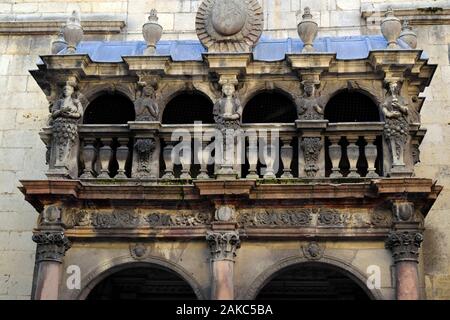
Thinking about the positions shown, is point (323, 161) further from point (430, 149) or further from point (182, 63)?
point (430, 149)

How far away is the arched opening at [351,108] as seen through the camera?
1538 centimetres

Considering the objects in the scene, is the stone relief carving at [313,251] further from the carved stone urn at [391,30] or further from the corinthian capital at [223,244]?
the carved stone urn at [391,30]

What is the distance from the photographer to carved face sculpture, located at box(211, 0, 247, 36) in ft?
49.9

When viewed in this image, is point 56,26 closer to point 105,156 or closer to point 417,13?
point 105,156

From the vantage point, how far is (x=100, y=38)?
64.0 ft

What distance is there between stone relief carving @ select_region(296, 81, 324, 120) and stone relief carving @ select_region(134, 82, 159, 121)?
2542 mm

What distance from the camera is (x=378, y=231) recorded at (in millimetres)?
14000

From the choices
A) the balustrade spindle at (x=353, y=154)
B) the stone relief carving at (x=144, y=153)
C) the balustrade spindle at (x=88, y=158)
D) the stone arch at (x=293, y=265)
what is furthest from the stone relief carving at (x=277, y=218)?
the balustrade spindle at (x=88, y=158)

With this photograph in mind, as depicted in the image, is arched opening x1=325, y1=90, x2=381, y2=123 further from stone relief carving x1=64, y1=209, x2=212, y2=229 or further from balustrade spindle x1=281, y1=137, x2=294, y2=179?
stone relief carving x1=64, y1=209, x2=212, y2=229

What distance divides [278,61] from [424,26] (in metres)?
5.32

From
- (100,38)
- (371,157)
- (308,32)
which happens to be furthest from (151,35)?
(371,157)

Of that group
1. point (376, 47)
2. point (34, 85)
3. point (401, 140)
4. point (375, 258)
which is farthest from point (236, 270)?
point (34, 85)

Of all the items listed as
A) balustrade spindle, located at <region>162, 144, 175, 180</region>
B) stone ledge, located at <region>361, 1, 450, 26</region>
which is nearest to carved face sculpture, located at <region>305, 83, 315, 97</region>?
balustrade spindle, located at <region>162, 144, 175, 180</region>
